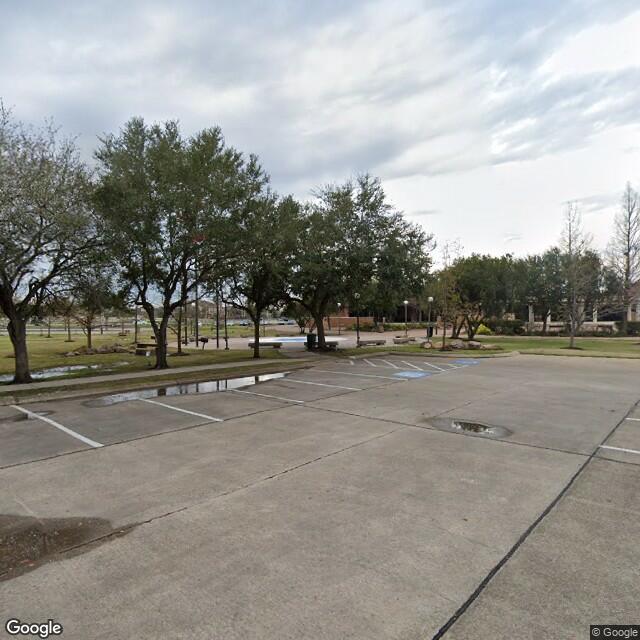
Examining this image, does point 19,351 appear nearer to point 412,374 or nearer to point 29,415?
point 29,415

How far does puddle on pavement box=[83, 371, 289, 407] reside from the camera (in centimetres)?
1116

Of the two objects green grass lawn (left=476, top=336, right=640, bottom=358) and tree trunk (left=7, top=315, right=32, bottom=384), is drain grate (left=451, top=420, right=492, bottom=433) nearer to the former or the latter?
tree trunk (left=7, top=315, right=32, bottom=384)

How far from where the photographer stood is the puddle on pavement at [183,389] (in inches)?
439

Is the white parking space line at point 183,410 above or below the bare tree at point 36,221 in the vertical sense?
below

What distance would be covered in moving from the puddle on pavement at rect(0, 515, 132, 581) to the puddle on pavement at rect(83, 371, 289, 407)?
21.9 ft

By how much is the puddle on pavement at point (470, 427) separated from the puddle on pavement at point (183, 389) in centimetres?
660

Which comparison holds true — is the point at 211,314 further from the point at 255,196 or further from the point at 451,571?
the point at 451,571

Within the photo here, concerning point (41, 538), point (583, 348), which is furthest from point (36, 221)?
point (583, 348)

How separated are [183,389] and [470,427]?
821cm

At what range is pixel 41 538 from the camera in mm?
3930

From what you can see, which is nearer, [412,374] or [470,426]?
[470,426]

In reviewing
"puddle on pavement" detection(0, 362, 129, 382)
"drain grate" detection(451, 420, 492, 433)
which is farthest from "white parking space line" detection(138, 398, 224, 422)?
"puddle on pavement" detection(0, 362, 129, 382)

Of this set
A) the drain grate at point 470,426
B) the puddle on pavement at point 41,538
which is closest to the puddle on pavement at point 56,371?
the puddle on pavement at point 41,538

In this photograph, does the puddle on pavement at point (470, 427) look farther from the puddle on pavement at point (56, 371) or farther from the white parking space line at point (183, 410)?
the puddle on pavement at point (56, 371)
